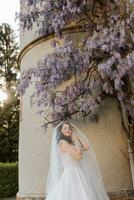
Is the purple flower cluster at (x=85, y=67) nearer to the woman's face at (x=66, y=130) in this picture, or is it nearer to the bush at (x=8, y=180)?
the woman's face at (x=66, y=130)

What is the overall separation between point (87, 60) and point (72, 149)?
159cm

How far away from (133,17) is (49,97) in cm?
207

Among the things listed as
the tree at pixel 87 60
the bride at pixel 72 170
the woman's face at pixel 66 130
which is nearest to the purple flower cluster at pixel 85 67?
the tree at pixel 87 60

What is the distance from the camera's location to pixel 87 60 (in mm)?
6578

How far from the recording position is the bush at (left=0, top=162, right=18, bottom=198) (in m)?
16.9

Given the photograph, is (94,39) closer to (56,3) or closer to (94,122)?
(56,3)

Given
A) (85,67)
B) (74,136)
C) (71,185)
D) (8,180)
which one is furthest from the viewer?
(8,180)

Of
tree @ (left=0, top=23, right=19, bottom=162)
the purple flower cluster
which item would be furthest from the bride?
tree @ (left=0, top=23, right=19, bottom=162)

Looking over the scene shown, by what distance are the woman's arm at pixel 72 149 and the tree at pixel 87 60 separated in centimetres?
99

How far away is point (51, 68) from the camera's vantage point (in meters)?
6.78

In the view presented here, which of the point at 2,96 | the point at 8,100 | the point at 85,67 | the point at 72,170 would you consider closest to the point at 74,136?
the point at 72,170

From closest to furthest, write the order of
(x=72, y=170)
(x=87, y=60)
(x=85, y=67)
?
(x=72, y=170) → (x=87, y=60) → (x=85, y=67)

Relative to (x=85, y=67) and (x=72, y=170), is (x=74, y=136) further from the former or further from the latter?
(x=85, y=67)

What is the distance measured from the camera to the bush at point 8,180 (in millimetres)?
16875
